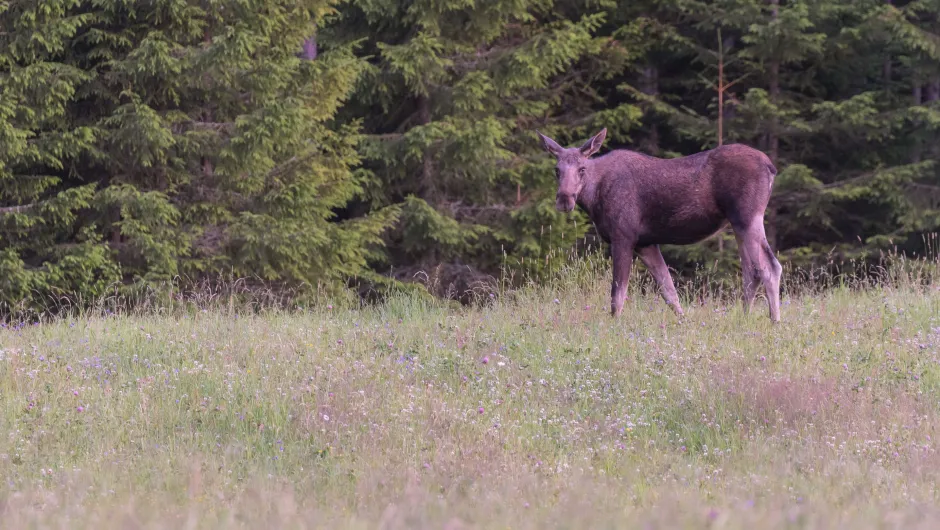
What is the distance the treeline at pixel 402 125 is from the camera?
13977 mm

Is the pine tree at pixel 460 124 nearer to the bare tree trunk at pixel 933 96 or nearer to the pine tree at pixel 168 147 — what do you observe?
the pine tree at pixel 168 147

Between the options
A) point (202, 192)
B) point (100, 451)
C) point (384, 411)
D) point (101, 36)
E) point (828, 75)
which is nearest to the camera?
point (100, 451)

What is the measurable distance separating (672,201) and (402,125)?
8.82 metres

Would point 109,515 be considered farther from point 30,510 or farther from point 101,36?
point 101,36

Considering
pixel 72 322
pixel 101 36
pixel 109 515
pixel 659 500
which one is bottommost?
pixel 72 322

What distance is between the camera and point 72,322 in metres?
10.9

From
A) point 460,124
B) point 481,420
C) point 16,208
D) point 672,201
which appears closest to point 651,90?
point 460,124

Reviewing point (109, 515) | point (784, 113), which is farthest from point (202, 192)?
point (109, 515)

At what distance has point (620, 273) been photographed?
10.6 meters

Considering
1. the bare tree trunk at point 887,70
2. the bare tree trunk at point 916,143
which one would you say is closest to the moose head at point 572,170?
the bare tree trunk at point 916,143

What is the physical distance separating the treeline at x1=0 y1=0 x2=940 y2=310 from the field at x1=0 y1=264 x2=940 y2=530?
3642 mm

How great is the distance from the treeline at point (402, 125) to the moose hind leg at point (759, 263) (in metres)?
3.85

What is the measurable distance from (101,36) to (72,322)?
5.08 meters

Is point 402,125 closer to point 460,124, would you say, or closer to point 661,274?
point 460,124
